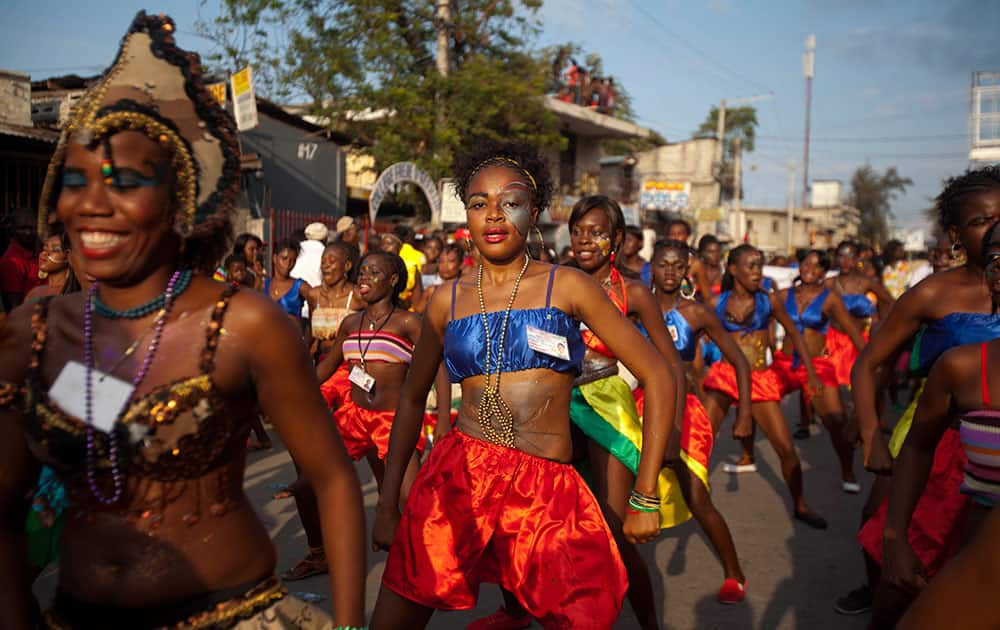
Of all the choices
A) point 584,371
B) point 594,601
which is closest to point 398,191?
point 584,371

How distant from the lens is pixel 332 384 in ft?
19.5

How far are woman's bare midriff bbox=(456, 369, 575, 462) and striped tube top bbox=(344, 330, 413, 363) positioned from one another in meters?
2.29

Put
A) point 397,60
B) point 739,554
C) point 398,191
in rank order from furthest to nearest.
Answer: point 398,191
point 397,60
point 739,554

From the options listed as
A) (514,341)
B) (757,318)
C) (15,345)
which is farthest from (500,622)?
(757,318)

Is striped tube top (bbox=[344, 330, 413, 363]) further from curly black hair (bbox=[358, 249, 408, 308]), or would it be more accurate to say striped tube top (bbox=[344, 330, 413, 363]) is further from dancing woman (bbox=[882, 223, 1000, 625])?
dancing woman (bbox=[882, 223, 1000, 625])

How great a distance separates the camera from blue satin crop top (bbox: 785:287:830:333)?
360 inches

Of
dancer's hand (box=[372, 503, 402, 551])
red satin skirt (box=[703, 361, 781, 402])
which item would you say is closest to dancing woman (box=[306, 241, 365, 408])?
red satin skirt (box=[703, 361, 781, 402])

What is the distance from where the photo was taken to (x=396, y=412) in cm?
350

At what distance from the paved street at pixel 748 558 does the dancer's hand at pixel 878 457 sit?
1334mm

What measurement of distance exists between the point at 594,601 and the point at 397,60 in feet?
66.1

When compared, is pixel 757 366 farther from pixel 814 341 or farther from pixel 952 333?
pixel 952 333

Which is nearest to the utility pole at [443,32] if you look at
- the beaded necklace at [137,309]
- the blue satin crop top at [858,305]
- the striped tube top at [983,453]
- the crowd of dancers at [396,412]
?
the blue satin crop top at [858,305]

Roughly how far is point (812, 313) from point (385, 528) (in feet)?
23.2

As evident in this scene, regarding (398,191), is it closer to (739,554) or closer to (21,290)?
(21,290)
